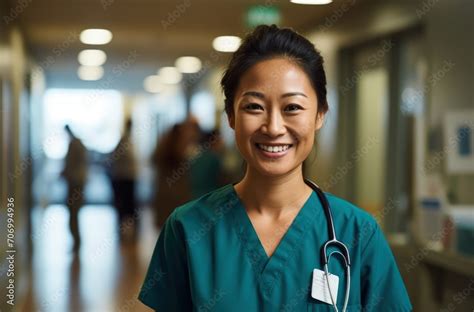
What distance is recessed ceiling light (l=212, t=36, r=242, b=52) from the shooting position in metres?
6.89

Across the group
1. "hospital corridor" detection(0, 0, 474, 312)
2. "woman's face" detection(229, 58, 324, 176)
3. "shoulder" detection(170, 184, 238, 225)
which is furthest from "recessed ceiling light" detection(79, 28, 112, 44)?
"woman's face" detection(229, 58, 324, 176)

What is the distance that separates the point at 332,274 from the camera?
4.34 feet

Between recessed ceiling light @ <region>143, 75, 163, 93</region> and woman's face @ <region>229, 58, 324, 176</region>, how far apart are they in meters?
9.90

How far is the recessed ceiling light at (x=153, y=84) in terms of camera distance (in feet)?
37.8

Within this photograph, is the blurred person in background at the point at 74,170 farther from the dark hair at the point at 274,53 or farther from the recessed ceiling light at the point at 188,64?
the dark hair at the point at 274,53

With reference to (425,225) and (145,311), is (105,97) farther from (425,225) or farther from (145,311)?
(425,225)

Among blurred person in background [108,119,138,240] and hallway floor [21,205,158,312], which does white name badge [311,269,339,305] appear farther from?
blurred person in background [108,119,138,240]

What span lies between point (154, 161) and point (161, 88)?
6.06 meters

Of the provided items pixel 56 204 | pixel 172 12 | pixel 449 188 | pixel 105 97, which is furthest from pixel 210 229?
pixel 105 97

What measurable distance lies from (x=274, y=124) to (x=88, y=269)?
530 cm

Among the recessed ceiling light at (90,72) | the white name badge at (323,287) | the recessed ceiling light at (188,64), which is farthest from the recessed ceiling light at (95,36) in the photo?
the white name badge at (323,287)

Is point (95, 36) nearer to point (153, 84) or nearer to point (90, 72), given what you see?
point (90, 72)

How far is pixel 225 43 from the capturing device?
7273mm

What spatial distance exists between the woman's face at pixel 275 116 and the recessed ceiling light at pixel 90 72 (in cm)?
852
